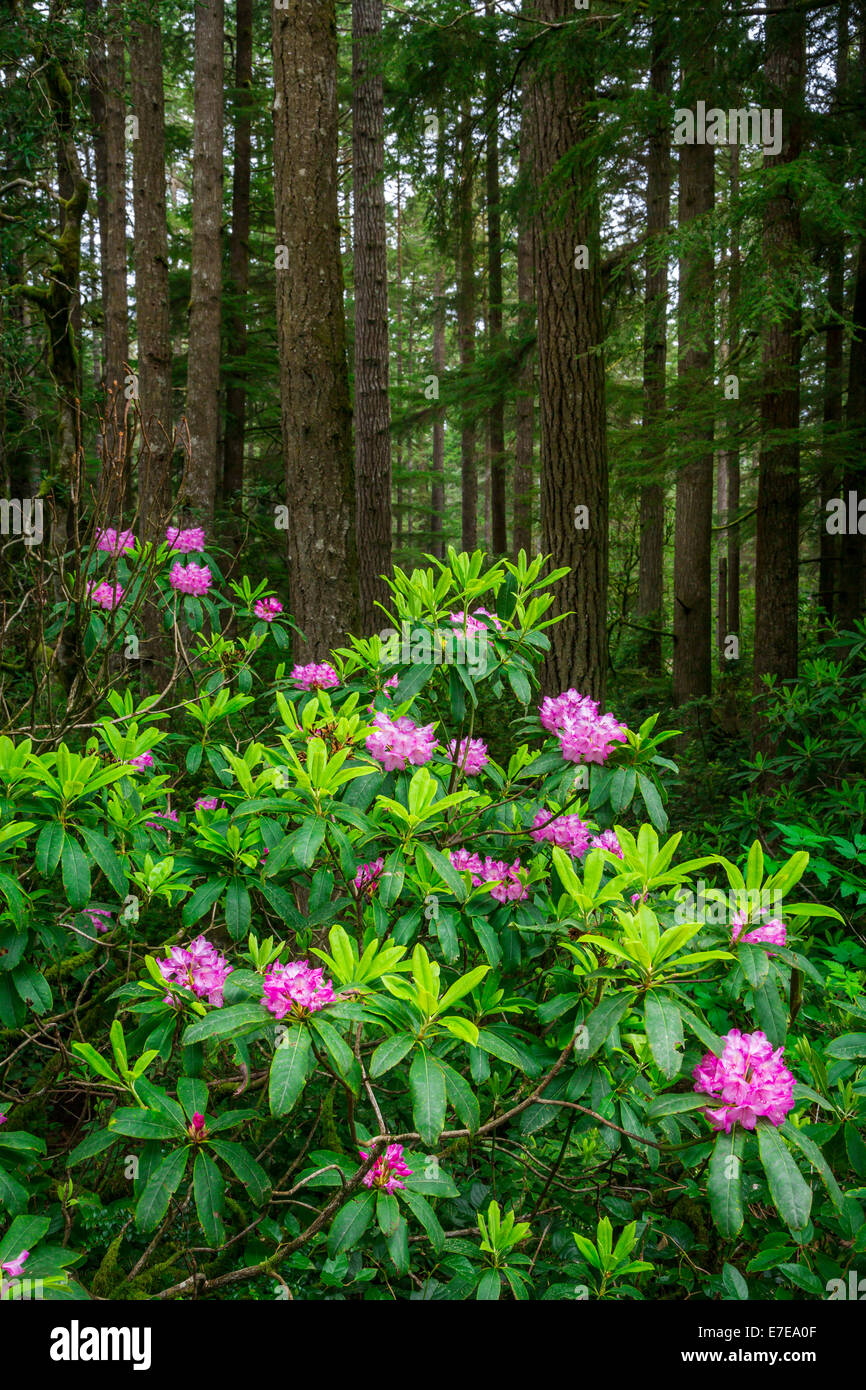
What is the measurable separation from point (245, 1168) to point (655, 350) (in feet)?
33.7

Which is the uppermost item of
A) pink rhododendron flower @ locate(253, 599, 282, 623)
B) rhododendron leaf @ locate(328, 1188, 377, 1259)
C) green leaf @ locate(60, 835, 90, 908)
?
pink rhododendron flower @ locate(253, 599, 282, 623)

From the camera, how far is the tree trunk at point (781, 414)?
5.46 metres

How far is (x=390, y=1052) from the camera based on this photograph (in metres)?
1.58

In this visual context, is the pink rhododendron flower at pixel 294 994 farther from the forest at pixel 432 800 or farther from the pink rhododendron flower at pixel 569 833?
the pink rhododendron flower at pixel 569 833

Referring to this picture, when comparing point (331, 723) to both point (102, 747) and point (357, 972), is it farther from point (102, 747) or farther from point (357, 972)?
point (102, 747)

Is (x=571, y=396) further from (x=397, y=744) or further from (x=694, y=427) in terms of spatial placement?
(x=397, y=744)

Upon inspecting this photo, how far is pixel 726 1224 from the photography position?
1524mm

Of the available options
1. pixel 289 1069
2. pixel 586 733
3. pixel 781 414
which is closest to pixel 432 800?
pixel 586 733

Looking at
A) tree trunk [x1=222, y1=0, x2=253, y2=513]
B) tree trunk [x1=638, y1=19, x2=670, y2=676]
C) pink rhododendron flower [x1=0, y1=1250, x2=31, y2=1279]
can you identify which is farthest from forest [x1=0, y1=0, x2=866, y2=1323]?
tree trunk [x1=222, y1=0, x2=253, y2=513]

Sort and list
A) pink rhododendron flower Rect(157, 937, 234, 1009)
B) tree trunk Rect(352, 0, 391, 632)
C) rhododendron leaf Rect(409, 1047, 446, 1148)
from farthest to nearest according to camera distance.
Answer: tree trunk Rect(352, 0, 391, 632), pink rhododendron flower Rect(157, 937, 234, 1009), rhododendron leaf Rect(409, 1047, 446, 1148)

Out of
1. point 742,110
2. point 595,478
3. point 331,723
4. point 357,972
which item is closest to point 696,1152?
point 357,972

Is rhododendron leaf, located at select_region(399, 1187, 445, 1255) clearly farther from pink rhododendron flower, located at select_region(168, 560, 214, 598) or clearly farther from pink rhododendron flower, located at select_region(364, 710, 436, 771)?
pink rhododendron flower, located at select_region(168, 560, 214, 598)

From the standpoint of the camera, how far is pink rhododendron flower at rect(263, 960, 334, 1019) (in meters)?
1.61
